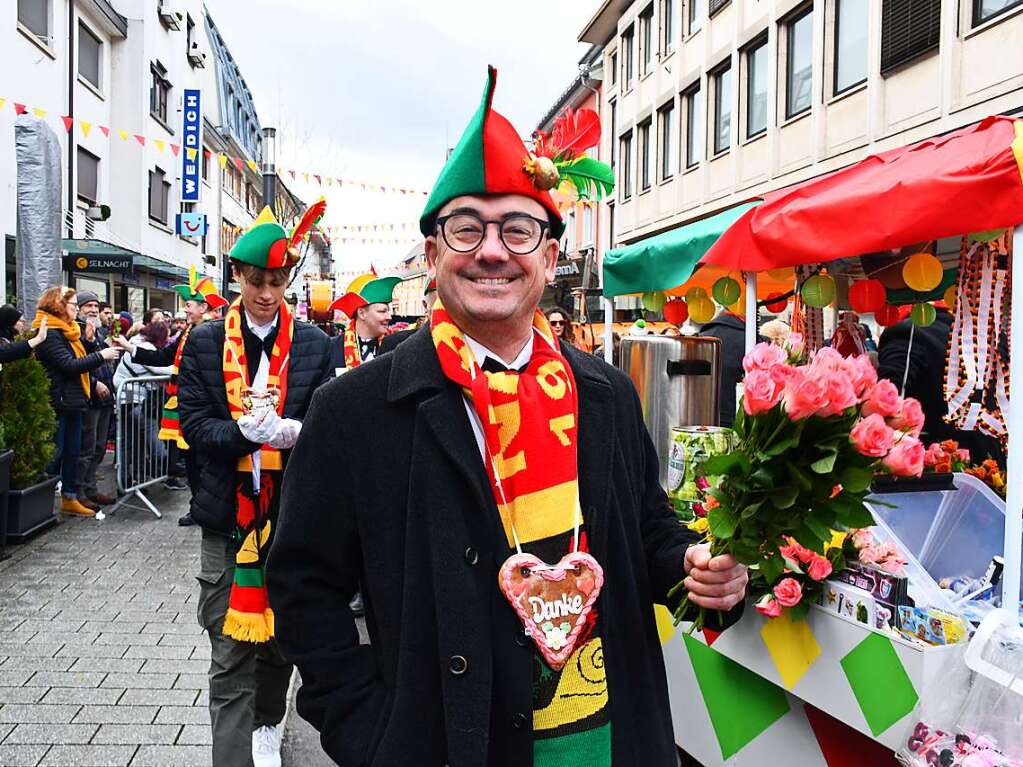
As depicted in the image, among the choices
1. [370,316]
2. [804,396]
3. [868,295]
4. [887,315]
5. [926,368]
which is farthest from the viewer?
[370,316]

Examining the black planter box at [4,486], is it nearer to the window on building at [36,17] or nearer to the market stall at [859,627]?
the market stall at [859,627]

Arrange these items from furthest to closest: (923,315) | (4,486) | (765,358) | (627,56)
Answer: (627,56) → (4,486) → (923,315) → (765,358)

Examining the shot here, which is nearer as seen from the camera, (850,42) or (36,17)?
(850,42)

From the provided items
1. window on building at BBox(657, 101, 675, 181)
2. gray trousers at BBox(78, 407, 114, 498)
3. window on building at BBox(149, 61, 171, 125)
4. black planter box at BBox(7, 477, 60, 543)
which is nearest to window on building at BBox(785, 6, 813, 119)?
window on building at BBox(657, 101, 675, 181)

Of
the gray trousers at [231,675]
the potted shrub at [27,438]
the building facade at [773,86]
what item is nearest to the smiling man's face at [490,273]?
the gray trousers at [231,675]

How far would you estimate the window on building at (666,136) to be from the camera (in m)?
23.2

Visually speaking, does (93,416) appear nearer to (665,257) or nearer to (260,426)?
(260,426)

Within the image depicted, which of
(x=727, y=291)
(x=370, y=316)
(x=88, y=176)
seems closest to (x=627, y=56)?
(x=88, y=176)

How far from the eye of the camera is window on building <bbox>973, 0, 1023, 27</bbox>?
1133 cm

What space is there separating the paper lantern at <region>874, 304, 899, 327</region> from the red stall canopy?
160cm

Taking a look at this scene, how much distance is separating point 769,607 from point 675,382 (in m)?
1.97

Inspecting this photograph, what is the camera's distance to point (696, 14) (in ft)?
68.8

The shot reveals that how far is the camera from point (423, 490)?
163 cm

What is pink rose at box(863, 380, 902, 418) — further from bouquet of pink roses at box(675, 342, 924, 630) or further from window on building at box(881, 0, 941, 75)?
window on building at box(881, 0, 941, 75)
